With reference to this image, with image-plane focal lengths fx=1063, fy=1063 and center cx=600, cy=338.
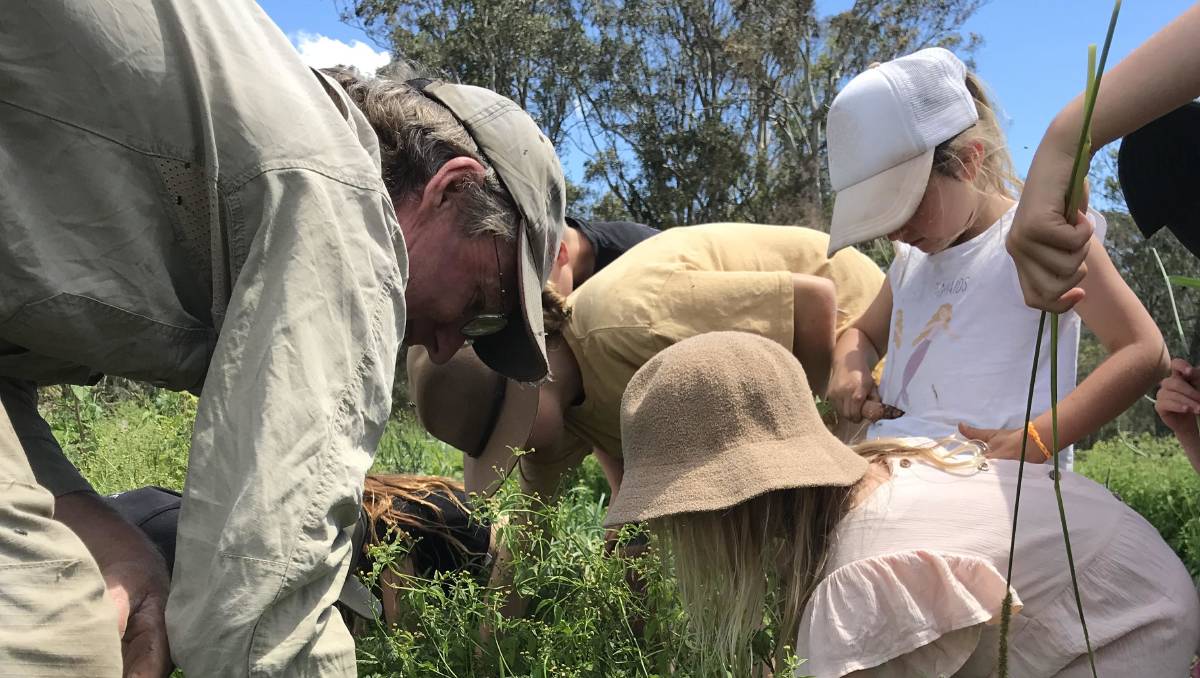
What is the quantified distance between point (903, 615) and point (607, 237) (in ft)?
6.80

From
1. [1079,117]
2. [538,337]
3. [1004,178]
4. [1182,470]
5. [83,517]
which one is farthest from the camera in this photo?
[1182,470]

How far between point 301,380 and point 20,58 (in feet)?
1.67

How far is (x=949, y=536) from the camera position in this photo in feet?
5.99

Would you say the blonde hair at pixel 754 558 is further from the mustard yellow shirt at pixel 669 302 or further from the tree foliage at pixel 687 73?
the tree foliage at pixel 687 73

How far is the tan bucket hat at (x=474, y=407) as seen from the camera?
2.88 m

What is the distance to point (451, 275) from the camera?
1975 millimetres

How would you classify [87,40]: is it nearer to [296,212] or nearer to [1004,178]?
[296,212]

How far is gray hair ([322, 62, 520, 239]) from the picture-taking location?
1.88 metres

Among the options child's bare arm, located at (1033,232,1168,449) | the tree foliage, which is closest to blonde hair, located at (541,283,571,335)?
child's bare arm, located at (1033,232,1168,449)

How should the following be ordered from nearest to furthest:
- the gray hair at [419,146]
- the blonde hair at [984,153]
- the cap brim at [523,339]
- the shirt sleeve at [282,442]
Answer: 1. the shirt sleeve at [282,442]
2. the gray hair at [419,146]
3. the cap brim at [523,339]
4. the blonde hair at [984,153]

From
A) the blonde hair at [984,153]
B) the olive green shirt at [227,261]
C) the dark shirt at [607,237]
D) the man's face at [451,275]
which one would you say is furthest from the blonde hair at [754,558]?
the dark shirt at [607,237]

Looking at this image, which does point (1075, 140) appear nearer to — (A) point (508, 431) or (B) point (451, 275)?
(B) point (451, 275)

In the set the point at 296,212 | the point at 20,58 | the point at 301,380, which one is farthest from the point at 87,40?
the point at 301,380

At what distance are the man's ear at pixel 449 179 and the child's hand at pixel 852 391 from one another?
141cm
